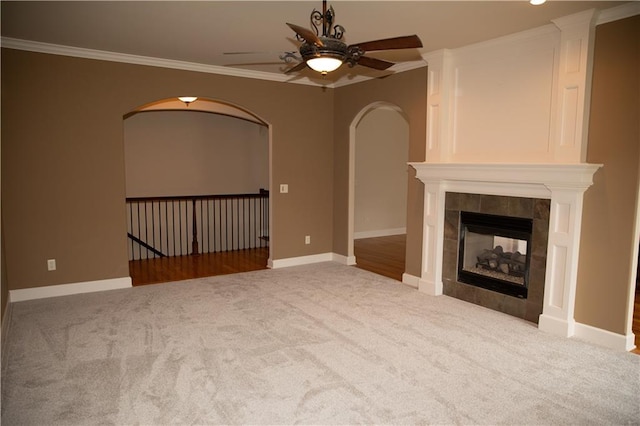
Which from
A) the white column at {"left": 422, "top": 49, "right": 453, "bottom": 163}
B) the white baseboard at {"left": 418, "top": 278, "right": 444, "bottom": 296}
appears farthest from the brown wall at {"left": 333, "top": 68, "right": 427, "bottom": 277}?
the white baseboard at {"left": 418, "top": 278, "right": 444, "bottom": 296}

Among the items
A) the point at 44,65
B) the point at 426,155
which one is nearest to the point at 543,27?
the point at 426,155

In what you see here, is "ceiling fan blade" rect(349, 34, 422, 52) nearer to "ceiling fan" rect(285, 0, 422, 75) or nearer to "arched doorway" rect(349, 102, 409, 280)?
"ceiling fan" rect(285, 0, 422, 75)

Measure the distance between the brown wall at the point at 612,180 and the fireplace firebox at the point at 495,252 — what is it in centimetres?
59

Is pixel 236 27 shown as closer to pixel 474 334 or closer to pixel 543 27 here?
pixel 543 27

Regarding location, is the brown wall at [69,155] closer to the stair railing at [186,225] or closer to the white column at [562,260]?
the stair railing at [186,225]

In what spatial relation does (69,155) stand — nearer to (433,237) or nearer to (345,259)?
(345,259)

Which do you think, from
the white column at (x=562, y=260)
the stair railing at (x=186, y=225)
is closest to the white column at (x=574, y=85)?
the white column at (x=562, y=260)

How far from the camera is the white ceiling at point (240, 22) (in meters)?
3.51

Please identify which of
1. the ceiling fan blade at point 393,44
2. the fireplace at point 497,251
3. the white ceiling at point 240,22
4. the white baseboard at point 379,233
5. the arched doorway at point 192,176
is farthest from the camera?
the white baseboard at point 379,233

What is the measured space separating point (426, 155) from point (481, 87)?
→ 99 centimetres

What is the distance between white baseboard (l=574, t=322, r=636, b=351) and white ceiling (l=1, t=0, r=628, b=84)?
8.90 ft

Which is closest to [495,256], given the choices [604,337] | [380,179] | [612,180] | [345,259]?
[604,337]

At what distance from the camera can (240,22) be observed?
3.94 metres

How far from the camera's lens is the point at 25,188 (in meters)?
4.75
